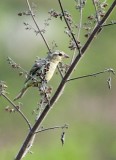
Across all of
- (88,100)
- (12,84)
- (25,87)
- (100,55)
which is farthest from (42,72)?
(100,55)

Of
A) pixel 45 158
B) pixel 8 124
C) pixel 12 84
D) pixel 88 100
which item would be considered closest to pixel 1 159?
pixel 45 158

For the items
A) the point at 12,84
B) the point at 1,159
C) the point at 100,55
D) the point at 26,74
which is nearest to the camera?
the point at 26,74

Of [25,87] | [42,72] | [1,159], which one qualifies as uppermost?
[42,72]

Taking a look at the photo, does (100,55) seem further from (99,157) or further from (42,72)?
(42,72)

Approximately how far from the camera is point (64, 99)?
19.4 m

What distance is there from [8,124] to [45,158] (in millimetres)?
2079

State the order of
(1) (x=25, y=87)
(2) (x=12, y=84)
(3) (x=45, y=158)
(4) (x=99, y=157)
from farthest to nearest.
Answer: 1. (2) (x=12, y=84)
2. (4) (x=99, y=157)
3. (3) (x=45, y=158)
4. (1) (x=25, y=87)

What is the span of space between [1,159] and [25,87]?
264 inches

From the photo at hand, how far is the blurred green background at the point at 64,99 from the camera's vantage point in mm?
16422

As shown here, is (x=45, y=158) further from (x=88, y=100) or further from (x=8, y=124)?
(x=88, y=100)

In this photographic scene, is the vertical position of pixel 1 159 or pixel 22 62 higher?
pixel 1 159

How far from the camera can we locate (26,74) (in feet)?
16.3

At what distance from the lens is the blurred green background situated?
16.4m

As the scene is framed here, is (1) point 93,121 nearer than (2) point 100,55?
Yes
